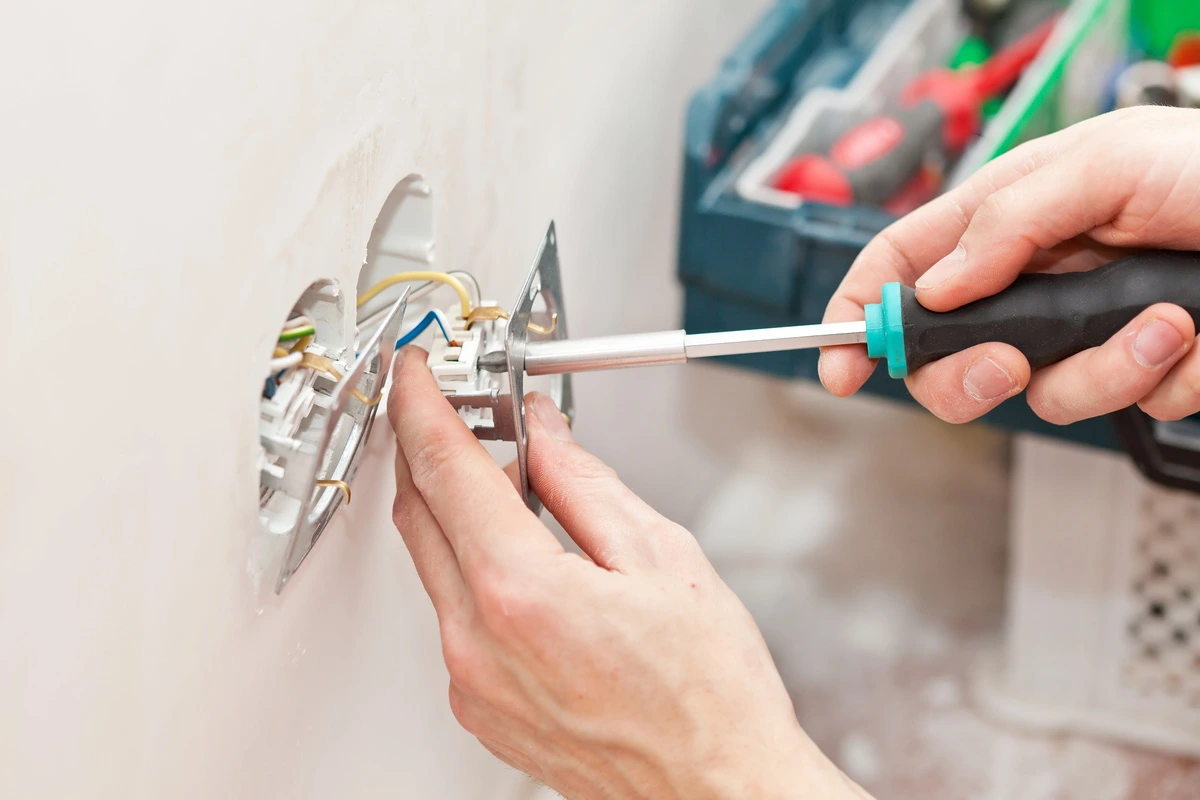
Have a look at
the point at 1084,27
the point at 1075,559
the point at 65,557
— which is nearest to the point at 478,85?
the point at 65,557

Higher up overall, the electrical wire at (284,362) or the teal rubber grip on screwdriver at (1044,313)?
the teal rubber grip on screwdriver at (1044,313)

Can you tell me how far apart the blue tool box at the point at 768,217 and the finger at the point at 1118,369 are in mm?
Answer: 210

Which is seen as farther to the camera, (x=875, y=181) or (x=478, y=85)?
(x=875, y=181)

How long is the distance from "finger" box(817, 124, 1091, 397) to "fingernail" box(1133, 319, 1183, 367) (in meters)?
0.11

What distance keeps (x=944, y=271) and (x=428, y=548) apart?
230 mm

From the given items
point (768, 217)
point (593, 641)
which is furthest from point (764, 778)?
point (768, 217)

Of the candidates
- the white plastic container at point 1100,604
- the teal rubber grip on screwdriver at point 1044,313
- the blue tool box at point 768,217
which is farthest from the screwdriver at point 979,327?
the white plastic container at point 1100,604

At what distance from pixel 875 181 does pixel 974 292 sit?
365 millimetres

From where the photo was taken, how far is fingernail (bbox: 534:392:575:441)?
0.43 m

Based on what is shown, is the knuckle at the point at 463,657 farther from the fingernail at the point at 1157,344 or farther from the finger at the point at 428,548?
the fingernail at the point at 1157,344

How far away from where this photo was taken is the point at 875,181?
2.46 feet

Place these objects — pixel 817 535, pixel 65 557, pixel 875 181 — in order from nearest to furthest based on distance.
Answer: pixel 65 557, pixel 875 181, pixel 817 535

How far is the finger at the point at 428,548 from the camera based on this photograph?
39 centimetres

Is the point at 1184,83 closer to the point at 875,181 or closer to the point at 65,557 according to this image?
the point at 875,181
